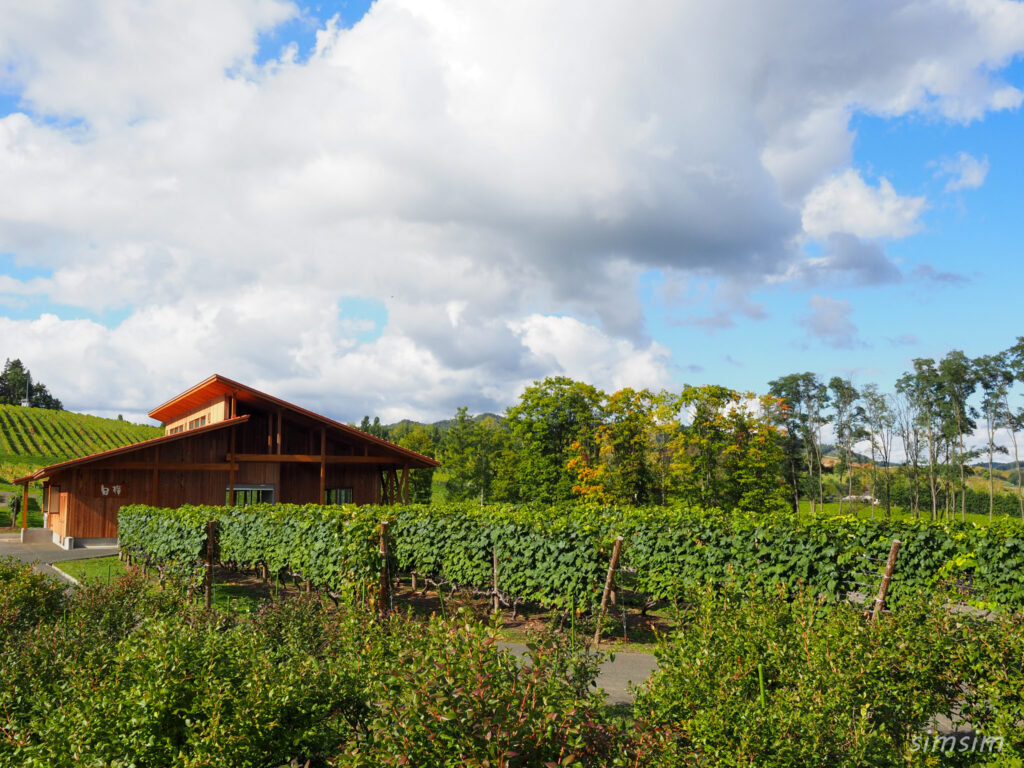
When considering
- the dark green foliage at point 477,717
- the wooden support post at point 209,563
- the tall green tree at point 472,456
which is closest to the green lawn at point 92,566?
the wooden support post at point 209,563

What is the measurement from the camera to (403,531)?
42.4 feet

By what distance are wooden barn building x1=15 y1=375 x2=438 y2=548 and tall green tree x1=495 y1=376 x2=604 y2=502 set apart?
13867mm

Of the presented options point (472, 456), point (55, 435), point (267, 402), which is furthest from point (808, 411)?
point (55, 435)

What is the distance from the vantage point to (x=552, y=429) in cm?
4206

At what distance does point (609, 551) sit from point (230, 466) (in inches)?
734

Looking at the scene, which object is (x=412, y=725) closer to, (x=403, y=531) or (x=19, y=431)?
(x=403, y=531)

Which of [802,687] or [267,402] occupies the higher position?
[267,402]

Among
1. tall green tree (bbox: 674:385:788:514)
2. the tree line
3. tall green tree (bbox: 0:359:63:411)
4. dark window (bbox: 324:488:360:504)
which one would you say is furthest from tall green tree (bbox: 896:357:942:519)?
tall green tree (bbox: 0:359:63:411)

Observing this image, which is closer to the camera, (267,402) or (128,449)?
(128,449)

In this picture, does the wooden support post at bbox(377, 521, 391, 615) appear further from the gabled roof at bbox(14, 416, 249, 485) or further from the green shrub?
the gabled roof at bbox(14, 416, 249, 485)

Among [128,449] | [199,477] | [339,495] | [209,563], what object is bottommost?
[209,563]

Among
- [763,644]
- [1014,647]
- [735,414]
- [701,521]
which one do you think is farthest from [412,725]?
[735,414]

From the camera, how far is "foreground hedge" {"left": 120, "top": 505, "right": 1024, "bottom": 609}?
31.1 feet

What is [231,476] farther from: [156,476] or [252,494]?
[156,476]
